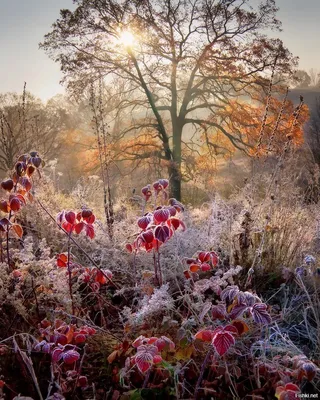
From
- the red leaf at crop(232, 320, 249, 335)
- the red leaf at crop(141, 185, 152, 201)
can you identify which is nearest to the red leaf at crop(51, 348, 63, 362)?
the red leaf at crop(232, 320, 249, 335)

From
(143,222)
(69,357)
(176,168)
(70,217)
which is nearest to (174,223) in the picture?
(143,222)

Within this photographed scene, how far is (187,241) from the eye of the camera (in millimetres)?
3189

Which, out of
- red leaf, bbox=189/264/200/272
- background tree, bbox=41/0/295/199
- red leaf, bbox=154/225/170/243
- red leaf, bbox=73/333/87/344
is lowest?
red leaf, bbox=73/333/87/344

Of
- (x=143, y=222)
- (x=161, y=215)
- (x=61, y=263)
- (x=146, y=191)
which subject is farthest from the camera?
(x=146, y=191)

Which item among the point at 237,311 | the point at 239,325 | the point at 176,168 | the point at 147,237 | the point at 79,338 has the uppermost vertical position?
the point at 176,168

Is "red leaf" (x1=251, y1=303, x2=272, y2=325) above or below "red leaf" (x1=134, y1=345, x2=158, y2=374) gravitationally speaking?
above

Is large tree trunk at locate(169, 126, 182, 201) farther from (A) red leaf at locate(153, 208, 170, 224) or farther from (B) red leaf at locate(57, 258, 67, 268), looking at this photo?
(A) red leaf at locate(153, 208, 170, 224)

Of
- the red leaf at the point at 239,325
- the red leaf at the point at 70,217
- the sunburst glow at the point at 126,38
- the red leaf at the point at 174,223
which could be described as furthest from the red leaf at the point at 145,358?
the sunburst glow at the point at 126,38

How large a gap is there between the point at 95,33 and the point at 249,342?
500 inches

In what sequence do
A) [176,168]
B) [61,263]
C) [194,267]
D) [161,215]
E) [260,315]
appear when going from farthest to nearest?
[176,168], [61,263], [194,267], [161,215], [260,315]

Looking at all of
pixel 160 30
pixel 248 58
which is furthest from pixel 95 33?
pixel 248 58

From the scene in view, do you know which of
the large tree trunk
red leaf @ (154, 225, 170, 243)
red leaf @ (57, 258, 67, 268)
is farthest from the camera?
the large tree trunk

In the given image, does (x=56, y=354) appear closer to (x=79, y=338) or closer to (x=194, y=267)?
(x=79, y=338)

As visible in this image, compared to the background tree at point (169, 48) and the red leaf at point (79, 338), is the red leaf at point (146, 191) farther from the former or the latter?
the background tree at point (169, 48)
